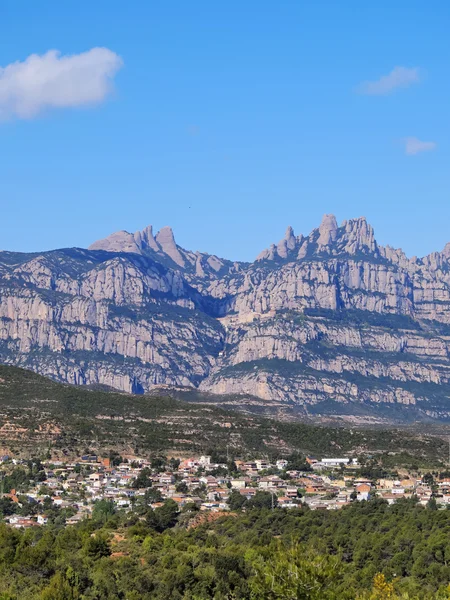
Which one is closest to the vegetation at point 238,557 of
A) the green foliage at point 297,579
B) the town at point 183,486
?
the green foliage at point 297,579

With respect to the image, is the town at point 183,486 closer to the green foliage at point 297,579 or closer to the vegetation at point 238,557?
the vegetation at point 238,557

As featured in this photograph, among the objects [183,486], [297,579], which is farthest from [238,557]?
[183,486]

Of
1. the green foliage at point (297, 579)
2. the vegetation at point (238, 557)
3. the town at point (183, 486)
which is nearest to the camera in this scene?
the green foliage at point (297, 579)

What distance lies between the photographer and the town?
124625mm

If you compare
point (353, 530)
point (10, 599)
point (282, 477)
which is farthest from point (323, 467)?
point (10, 599)

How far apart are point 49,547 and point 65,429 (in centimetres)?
10322

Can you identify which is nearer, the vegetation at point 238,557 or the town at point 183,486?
the vegetation at point 238,557

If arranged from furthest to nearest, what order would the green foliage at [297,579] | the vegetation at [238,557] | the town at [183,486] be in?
the town at [183,486] < the vegetation at [238,557] < the green foliage at [297,579]

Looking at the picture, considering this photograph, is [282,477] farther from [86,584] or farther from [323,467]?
[86,584]

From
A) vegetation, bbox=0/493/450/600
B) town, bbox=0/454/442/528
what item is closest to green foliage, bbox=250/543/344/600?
vegetation, bbox=0/493/450/600

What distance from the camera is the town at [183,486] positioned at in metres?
125

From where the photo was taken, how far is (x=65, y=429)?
604 ft

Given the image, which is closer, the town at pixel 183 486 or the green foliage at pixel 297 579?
the green foliage at pixel 297 579

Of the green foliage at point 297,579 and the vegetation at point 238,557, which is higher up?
the green foliage at point 297,579
